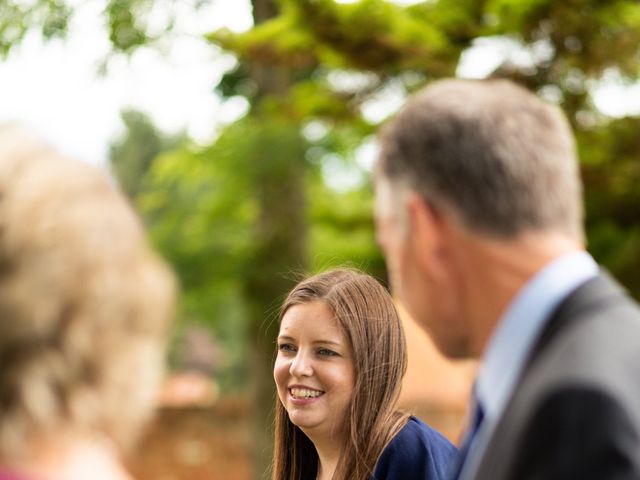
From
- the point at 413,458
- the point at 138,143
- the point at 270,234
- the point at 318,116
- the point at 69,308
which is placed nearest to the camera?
the point at 69,308

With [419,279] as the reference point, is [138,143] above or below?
below

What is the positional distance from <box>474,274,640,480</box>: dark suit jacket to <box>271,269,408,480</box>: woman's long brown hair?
85cm

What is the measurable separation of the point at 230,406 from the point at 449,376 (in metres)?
4.98

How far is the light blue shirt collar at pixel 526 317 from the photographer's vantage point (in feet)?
4.71

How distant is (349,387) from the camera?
2.29 metres

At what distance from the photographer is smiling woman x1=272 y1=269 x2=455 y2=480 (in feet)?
7.36

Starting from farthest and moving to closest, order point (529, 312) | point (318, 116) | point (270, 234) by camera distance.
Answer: point (270, 234) → point (318, 116) → point (529, 312)

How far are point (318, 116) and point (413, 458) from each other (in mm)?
6936

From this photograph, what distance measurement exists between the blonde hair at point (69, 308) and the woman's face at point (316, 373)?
106 centimetres

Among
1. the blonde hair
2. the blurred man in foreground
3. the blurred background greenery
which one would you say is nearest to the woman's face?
the blurred man in foreground

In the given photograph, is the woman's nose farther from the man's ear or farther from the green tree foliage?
the green tree foliage

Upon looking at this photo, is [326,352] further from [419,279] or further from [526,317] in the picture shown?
[526,317]

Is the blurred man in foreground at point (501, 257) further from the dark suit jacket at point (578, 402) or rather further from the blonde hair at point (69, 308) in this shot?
the blonde hair at point (69, 308)

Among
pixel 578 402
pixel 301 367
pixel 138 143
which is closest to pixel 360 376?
pixel 301 367
